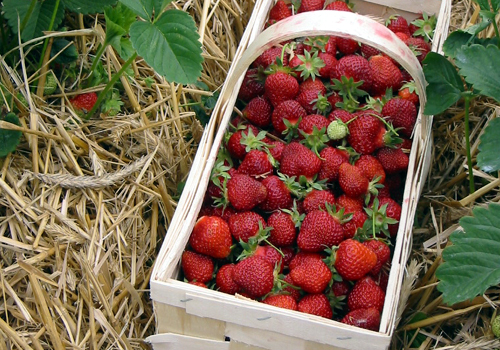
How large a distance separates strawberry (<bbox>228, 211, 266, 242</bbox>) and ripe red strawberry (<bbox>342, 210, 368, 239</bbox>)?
0.55 ft

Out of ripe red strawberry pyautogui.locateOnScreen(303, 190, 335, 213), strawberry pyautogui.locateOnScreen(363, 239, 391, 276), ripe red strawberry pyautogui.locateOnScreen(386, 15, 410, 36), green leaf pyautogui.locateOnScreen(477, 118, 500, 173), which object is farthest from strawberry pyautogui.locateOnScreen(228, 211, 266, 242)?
ripe red strawberry pyautogui.locateOnScreen(386, 15, 410, 36)

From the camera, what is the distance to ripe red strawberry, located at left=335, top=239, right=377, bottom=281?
1.12 metres

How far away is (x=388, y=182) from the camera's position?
4.39 feet

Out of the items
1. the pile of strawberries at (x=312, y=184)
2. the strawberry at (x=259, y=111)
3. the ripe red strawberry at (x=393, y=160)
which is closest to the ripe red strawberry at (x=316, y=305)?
the pile of strawberries at (x=312, y=184)

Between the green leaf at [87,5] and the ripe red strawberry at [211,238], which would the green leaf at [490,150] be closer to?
the ripe red strawberry at [211,238]

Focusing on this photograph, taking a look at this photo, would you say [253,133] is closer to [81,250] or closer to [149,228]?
[149,228]

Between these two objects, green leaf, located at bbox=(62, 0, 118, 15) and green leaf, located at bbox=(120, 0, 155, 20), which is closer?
green leaf, located at bbox=(120, 0, 155, 20)

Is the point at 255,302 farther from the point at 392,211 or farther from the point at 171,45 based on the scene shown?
the point at 171,45

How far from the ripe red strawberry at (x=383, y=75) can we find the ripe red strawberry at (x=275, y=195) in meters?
0.35

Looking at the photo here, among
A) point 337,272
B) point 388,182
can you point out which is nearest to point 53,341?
point 337,272

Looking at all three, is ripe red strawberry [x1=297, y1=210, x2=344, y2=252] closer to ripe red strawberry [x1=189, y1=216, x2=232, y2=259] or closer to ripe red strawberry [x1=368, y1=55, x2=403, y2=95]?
ripe red strawberry [x1=189, y1=216, x2=232, y2=259]

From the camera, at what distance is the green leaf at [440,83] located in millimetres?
1201

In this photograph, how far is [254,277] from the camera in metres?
1.11

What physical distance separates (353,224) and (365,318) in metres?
0.21
